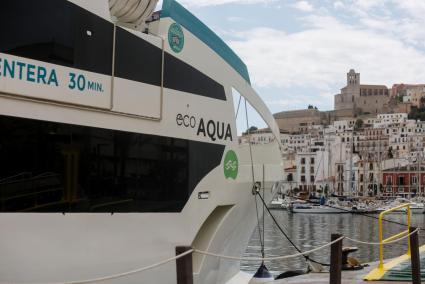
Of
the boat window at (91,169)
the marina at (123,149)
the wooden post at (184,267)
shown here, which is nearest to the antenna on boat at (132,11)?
the marina at (123,149)

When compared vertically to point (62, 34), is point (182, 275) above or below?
below

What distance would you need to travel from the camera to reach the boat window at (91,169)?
16.1 feet

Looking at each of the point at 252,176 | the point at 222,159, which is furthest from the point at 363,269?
the point at 222,159

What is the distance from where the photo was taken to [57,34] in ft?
17.0

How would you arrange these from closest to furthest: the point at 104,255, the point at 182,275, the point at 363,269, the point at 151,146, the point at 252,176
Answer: the point at 182,275 < the point at 104,255 < the point at 151,146 < the point at 252,176 < the point at 363,269

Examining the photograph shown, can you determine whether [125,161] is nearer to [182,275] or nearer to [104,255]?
[104,255]

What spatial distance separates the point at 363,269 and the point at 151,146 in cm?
543

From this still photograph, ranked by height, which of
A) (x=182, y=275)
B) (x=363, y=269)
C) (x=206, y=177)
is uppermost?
(x=206, y=177)

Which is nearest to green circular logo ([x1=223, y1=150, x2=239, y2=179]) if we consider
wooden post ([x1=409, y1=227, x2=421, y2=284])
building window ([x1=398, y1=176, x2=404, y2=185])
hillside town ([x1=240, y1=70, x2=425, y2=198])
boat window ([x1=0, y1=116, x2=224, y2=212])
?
boat window ([x1=0, y1=116, x2=224, y2=212])

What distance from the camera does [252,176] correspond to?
8.48 m

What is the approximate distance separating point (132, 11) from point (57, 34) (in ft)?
4.68

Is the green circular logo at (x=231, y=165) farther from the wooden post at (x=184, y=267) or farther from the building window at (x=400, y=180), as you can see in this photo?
the building window at (x=400, y=180)

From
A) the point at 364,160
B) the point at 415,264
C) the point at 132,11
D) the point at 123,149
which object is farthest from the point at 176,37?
the point at 364,160

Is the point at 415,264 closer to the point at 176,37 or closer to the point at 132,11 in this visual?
the point at 176,37
